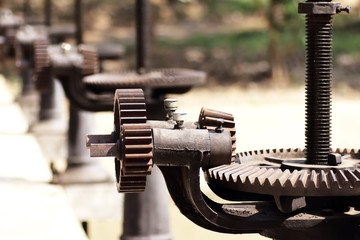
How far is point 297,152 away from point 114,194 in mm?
5458

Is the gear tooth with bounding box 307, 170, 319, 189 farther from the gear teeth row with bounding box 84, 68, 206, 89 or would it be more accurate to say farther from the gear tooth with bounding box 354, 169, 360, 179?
the gear teeth row with bounding box 84, 68, 206, 89

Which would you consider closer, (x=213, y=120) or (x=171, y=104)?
(x=213, y=120)

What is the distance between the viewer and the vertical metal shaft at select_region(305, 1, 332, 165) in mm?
3117

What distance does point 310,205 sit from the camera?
3078 mm

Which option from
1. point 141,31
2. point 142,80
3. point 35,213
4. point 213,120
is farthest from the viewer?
point 35,213

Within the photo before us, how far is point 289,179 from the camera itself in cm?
283

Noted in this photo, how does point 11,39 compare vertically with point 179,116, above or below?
below

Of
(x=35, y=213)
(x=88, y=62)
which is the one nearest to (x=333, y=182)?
(x=88, y=62)

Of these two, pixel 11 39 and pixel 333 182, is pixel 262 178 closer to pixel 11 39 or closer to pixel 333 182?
pixel 333 182

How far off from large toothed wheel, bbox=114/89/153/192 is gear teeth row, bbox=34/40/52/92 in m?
3.99

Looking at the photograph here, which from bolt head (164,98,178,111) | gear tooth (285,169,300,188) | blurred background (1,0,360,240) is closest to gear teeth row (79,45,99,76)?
bolt head (164,98,178,111)

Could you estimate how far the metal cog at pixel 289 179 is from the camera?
2.81 metres

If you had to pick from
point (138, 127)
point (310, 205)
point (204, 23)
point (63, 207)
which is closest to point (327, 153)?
point (310, 205)

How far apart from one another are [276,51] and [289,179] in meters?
18.5
